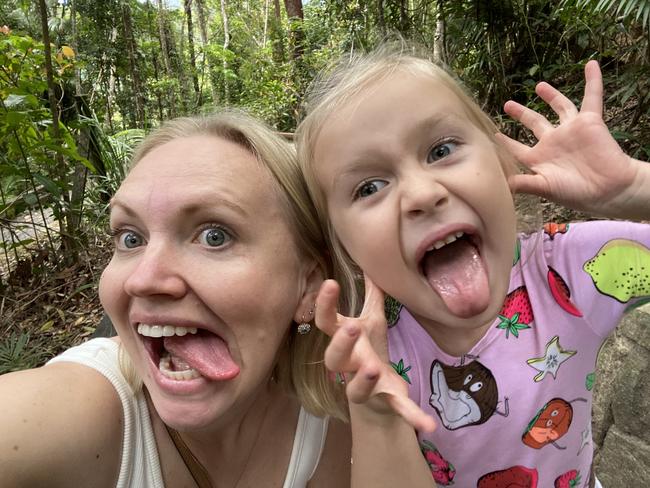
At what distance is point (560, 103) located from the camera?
4.37ft

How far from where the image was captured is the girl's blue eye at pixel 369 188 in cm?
115

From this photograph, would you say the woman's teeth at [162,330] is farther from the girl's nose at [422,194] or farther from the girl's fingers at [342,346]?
the girl's nose at [422,194]

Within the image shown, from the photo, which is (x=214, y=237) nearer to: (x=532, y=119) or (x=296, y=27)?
(x=532, y=119)

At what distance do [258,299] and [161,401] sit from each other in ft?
1.07

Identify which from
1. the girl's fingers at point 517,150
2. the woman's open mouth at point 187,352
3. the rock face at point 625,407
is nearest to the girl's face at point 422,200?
the girl's fingers at point 517,150

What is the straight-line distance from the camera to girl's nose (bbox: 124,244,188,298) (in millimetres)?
1024

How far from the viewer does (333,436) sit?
1432 millimetres

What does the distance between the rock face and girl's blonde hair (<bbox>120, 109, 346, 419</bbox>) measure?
60.2 inches

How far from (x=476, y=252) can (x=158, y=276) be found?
77cm

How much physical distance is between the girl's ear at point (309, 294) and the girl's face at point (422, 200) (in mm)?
153

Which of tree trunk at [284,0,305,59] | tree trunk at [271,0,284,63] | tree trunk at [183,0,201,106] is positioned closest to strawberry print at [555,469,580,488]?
tree trunk at [284,0,305,59]

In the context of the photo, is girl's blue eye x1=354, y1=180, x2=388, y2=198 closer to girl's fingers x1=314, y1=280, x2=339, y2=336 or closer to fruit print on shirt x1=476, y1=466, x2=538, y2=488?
girl's fingers x1=314, y1=280, x2=339, y2=336

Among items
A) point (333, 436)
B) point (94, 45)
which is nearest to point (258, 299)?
point (333, 436)

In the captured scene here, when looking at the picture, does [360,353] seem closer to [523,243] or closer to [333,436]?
[333,436]
